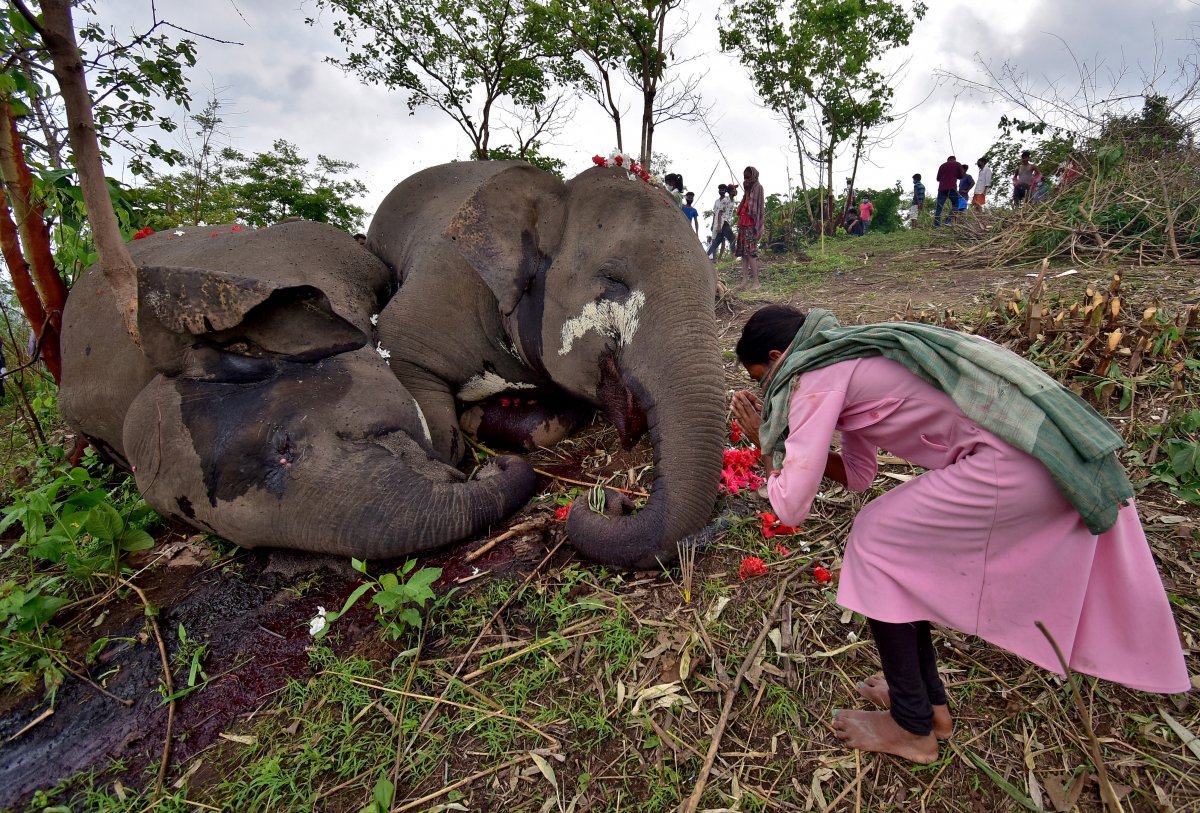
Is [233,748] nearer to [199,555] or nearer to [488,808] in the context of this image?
[488,808]

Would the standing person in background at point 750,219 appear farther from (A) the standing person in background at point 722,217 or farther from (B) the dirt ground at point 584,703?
(B) the dirt ground at point 584,703

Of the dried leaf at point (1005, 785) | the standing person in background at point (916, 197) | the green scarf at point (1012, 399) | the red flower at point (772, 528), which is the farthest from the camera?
the standing person in background at point (916, 197)

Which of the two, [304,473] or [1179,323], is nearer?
[304,473]

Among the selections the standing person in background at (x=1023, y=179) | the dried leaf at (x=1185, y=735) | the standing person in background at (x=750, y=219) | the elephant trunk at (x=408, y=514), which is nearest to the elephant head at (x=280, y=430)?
the elephant trunk at (x=408, y=514)

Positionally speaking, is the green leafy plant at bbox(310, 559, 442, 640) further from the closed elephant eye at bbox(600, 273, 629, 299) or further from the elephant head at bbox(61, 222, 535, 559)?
the closed elephant eye at bbox(600, 273, 629, 299)

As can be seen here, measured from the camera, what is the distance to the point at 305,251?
4.01 m

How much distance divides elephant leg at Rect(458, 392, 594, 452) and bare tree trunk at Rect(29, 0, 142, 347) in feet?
6.29

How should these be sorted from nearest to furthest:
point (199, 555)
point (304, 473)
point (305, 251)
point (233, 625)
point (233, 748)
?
point (233, 748) < point (233, 625) < point (304, 473) < point (199, 555) < point (305, 251)

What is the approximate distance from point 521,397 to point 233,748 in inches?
97.5

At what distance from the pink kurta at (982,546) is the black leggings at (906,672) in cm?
7

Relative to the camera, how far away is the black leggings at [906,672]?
5.55 feet

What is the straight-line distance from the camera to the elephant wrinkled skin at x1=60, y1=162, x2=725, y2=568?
Answer: 2.75 meters

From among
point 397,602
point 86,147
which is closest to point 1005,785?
point 397,602

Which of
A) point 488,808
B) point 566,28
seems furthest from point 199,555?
point 566,28
